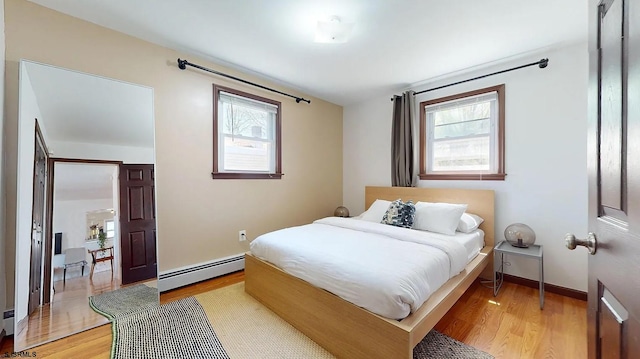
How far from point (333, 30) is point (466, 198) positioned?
89.5 inches

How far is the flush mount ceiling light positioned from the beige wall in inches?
51.9

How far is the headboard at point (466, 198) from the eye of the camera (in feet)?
8.75

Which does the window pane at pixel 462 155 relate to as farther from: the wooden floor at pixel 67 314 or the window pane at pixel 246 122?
the wooden floor at pixel 67 314

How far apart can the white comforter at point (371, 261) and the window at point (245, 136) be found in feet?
3.57

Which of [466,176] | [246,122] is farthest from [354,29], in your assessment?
[466,176]

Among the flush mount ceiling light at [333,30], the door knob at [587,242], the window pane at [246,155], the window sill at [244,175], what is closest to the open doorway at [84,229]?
the window sill at [244,175]

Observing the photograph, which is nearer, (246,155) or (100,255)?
(100,255)

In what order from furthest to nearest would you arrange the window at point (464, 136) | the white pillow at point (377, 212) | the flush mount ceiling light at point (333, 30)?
the white pillow at point (377, 212) < the window at point (464, 136) < the flush mount ceiling light at point (333, 30)

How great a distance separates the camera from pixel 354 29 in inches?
80.9

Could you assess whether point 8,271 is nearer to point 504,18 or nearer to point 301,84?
point 301,84

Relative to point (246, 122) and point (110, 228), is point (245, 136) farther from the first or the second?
point (110, 228)

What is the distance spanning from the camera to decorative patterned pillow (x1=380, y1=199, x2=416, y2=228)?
2623 millimetres

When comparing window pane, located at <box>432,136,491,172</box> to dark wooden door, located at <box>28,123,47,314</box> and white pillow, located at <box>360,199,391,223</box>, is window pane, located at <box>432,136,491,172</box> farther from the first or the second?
dark wooden door, located at <box>28,123,47,314</box>

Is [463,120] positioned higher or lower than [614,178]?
higher
